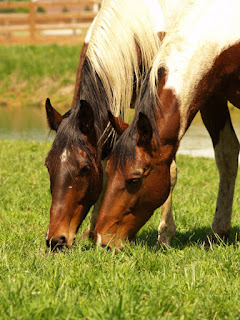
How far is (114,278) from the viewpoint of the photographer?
301 centimetres

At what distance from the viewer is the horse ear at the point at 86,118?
3.92m

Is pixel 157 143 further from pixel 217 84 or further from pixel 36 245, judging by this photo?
pixel 36 245

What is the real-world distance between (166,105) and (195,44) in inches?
18.2

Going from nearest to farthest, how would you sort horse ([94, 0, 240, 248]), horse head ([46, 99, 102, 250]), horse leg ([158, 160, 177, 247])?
horse ([94, 0, 240, 248]) < horse head ([46, 99, 102, 250]) < horse leg ([158, 160, 177, 247])

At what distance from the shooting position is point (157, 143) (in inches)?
143

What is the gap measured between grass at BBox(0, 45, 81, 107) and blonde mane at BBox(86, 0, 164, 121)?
1236 cm

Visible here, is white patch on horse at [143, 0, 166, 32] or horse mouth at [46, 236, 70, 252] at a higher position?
white patch on horse at [143, 0, 166, 32]

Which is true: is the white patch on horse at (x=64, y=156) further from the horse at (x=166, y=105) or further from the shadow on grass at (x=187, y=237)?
the shadow on grass at (x=187, y=237)

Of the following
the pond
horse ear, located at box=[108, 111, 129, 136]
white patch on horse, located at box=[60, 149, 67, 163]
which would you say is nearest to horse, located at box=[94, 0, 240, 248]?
Result: horse ear, located at box=[108, 111, 129, 136]

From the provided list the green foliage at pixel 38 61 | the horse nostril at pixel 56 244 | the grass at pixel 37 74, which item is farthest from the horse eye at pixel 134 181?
the green foliage at pixel 38 61

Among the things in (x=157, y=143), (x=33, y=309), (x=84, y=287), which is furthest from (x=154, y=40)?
(x=33, y=309)

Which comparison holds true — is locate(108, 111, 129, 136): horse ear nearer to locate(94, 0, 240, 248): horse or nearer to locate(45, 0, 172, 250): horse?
locate(45, 0, 172, 250): horse

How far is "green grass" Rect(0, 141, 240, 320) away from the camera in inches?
103

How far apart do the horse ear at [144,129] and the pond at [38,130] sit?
5.79 meters
